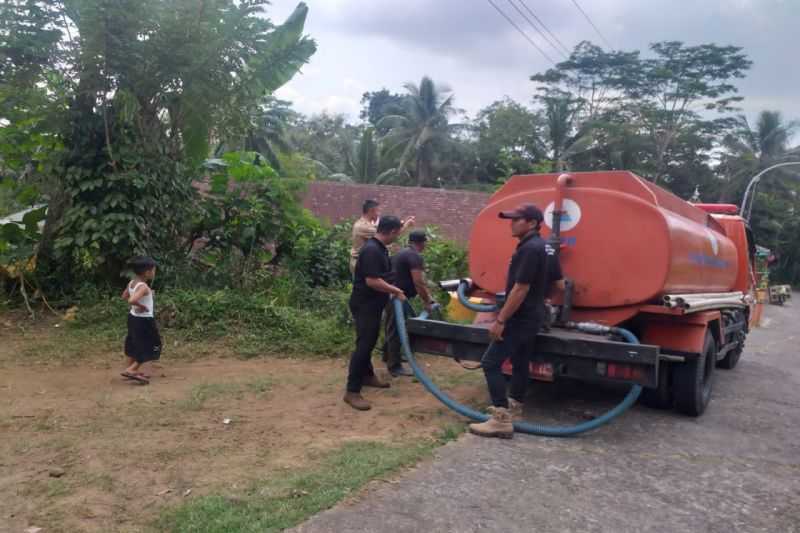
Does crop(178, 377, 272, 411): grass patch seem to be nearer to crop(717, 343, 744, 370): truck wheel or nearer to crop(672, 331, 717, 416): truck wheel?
crop(672, 331, 717, 416): truck wheel

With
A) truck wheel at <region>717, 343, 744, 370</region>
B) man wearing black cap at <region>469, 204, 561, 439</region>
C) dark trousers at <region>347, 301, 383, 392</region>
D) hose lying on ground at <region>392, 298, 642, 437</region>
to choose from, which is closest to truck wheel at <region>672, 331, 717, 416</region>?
hose lying on ground at <region>392, 298, 642, 437</region>

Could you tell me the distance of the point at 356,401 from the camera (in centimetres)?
563

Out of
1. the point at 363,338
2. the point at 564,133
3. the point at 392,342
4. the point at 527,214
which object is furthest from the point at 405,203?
the point at 564,133

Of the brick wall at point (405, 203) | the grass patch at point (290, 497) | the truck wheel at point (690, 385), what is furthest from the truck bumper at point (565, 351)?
the brick wall at point (405, 203)

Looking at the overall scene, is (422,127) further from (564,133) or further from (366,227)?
(366,227)

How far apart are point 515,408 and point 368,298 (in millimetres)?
1533

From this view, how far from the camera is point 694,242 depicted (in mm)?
6207

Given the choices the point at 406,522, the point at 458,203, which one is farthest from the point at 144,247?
the point at 458,203

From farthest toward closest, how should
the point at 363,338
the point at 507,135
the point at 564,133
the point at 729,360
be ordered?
the point at 507,135
the point at 564,133
the point at 729,360
the point at 363,338

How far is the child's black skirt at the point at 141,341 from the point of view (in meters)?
6.13

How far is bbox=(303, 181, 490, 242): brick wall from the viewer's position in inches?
757

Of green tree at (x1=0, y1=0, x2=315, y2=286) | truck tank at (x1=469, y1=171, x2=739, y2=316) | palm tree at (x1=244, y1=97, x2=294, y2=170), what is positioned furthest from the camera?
palm tree at (x1=244, y1=97, x2=294, y2=170)

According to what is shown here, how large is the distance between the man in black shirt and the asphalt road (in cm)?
118

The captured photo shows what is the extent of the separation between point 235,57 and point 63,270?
143 inches
